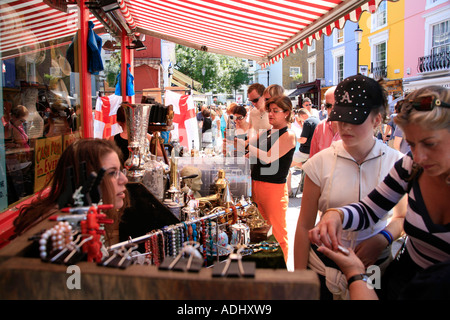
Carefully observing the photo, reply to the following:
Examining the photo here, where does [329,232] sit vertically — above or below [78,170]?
below

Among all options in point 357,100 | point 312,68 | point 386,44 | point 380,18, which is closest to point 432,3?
point 386,44

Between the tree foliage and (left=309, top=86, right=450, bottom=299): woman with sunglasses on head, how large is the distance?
91.6ft

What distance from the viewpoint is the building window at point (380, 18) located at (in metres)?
17.9

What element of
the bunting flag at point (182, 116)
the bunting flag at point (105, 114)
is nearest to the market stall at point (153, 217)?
the bunting flag at point (105, 114)

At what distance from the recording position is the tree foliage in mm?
29531

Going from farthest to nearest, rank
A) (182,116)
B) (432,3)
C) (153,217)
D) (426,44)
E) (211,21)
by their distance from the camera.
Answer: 1. (426,44)
2. (432,3)
3. (182,116)
4. (211,21)
5. (153,217)

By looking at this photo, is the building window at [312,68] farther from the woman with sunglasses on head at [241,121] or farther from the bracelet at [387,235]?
the bracelet at [387,235]

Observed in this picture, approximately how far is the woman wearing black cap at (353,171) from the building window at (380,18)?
1912cm

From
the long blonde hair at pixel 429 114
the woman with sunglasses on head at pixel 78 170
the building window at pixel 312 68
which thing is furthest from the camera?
the building window at pixel 312 68

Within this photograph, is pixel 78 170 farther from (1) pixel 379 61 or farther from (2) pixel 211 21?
(1) pixel 379 61

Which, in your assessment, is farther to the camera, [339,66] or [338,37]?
[339,66]

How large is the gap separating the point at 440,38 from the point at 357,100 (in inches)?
647

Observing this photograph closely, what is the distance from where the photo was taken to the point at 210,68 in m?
31.0

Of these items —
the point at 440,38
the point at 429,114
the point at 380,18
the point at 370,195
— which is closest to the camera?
the point at 429,114
